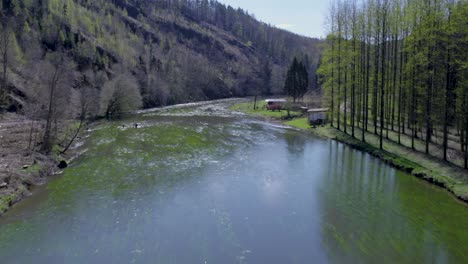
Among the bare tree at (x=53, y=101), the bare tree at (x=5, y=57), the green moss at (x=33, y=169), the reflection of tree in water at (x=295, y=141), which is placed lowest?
the reflection of tree in water at (x=295, y=141)

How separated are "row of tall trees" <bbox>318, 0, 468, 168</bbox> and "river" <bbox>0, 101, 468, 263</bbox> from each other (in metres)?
6.39

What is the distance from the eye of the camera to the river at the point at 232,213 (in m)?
15.5

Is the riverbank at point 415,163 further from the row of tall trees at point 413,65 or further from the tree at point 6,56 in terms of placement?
the tree at point 6,56

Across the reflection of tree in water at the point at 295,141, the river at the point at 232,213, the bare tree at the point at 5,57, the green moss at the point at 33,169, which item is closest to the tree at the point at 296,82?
the reflection of tree in water at the point at 295,141

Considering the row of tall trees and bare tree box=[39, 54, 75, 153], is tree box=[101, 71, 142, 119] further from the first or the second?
the row of tall trees

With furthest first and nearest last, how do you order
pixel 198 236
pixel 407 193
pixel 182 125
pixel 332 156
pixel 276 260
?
1. pixel 182 125
2. pixel 332 156
3. pixel 407 193
4. pixel 198 236
5. pixel 276 260

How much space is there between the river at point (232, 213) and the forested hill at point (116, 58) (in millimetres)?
13372

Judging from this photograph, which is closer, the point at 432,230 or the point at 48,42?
the point at 432,230

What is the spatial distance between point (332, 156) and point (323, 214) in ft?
51.0

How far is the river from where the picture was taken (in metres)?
15.5

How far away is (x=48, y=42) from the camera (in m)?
76.8

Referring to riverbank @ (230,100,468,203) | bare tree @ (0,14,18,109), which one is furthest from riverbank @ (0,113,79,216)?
riverbank @ (230,100,468,203)

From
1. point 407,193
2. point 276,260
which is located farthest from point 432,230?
point 276,260

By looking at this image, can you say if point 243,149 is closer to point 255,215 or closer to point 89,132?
point 255,215
